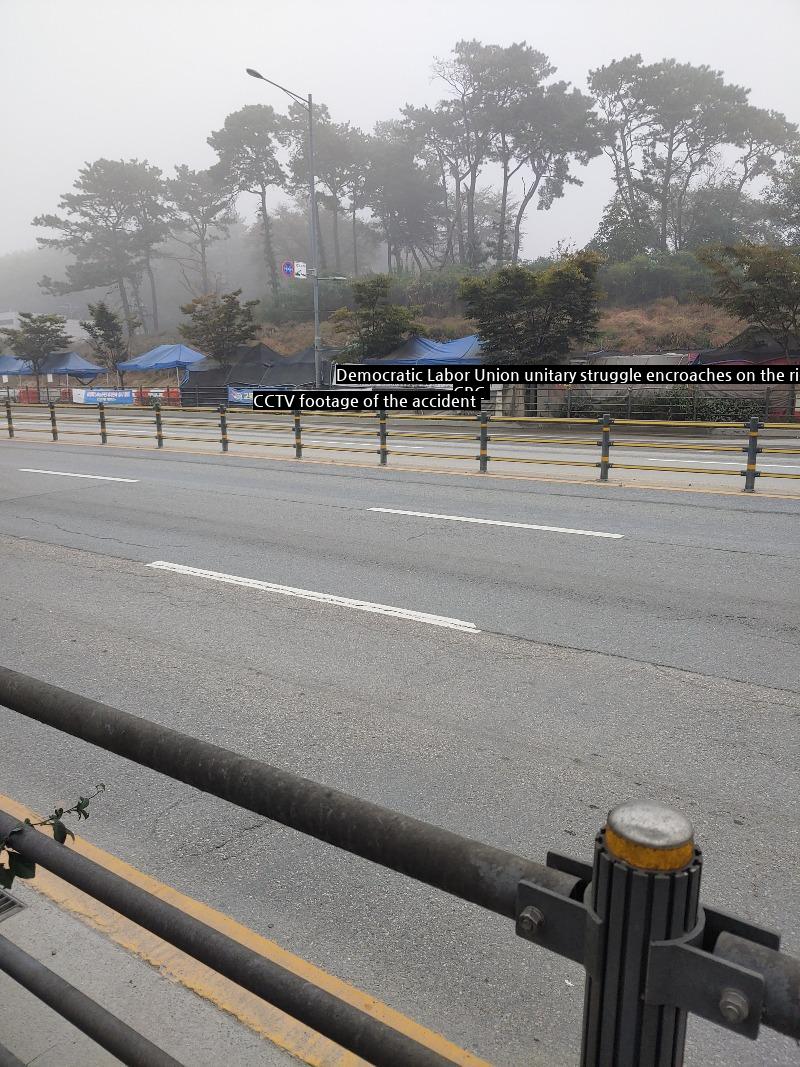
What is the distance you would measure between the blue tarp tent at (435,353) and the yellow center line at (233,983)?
3005 centimetres

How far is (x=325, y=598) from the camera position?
24.8ft

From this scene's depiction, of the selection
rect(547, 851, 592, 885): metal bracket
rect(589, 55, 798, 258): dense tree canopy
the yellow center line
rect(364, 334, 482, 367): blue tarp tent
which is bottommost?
the yellow center line

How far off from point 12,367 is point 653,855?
66.1 m

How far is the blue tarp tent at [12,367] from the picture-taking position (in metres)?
57.1

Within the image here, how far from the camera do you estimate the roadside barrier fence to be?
48.4 ft

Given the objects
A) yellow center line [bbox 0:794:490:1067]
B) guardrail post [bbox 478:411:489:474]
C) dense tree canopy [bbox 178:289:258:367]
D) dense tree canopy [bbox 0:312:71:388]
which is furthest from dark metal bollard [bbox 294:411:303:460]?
dense tree canopy [bbox 0:312:71:388]

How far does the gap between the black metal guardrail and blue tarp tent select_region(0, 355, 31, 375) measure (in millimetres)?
61377

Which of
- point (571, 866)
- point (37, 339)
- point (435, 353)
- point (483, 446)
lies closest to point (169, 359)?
point (37, 339)

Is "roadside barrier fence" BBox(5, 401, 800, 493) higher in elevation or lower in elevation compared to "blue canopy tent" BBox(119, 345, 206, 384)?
lower

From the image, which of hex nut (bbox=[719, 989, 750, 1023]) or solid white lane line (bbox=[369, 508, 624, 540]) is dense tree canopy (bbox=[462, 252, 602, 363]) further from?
hex nut (bbox=[719, 989, 750, 1023])

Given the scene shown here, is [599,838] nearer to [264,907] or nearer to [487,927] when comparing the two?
[487,927]

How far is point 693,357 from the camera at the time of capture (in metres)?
33.2

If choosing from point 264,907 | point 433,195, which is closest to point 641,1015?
point 264,907

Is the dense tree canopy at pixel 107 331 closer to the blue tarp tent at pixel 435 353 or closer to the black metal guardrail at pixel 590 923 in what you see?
the blue tarp tent at pixel 435 353
